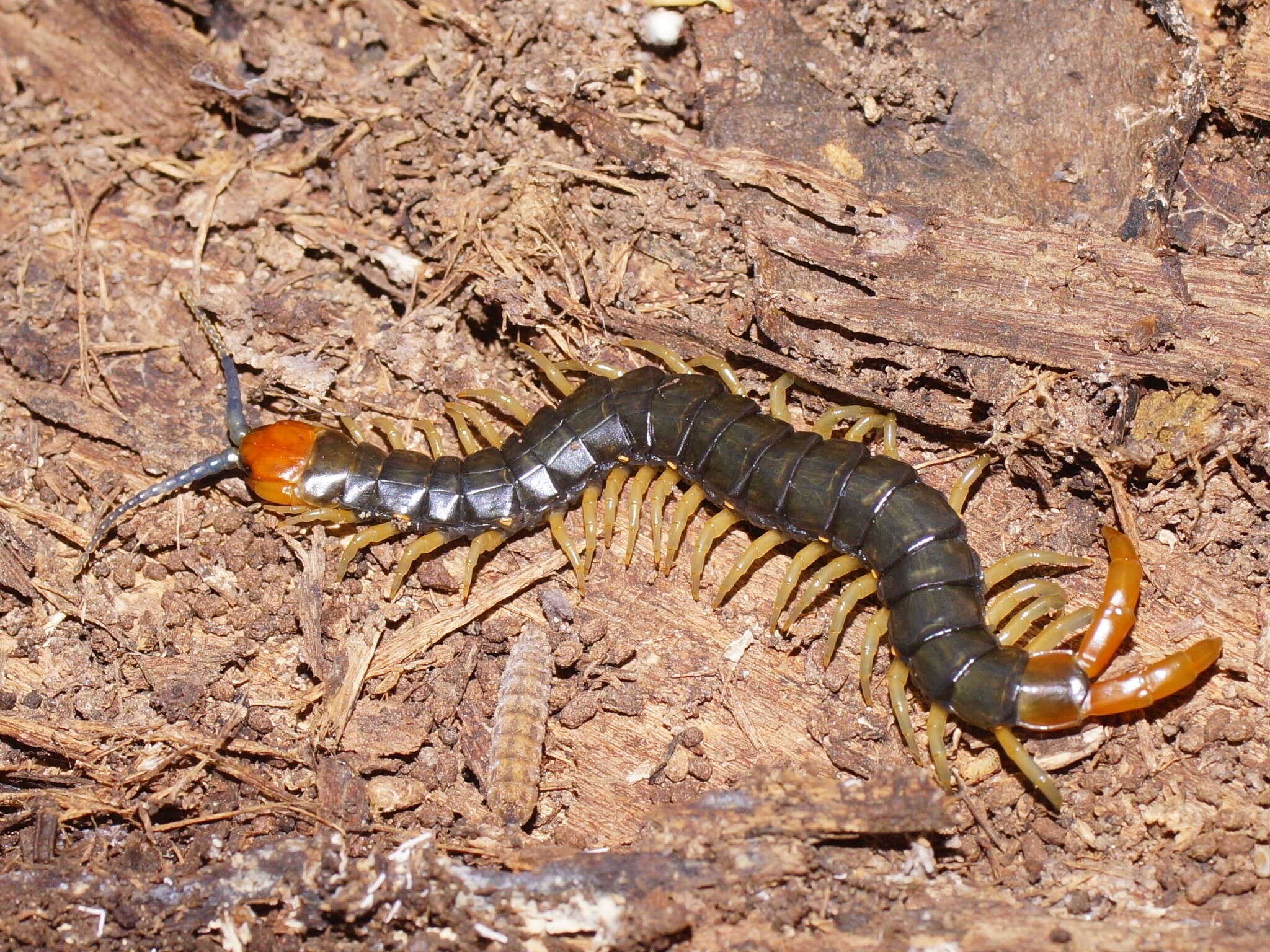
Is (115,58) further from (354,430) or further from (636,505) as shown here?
(636,505)

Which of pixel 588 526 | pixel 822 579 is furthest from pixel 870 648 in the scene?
pixel 588 526

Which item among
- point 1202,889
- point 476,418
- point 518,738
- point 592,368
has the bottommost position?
point 518,738

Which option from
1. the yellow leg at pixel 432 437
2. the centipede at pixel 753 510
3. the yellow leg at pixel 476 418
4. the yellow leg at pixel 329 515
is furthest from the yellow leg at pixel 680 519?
the yellow leg at pixel 329 515

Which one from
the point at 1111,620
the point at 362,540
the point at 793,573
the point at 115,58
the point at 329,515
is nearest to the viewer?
the point at 1111,620

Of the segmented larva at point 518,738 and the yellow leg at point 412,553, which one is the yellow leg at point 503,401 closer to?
the yellow leg at point 412,553

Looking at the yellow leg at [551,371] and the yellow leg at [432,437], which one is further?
the yellow leg at [432,437]

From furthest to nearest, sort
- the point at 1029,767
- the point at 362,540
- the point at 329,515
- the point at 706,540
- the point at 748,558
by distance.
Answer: the point at 329,515 → the point at 362,540 → the point at 706,540 → the point at 748,558 → the point at 1029,767

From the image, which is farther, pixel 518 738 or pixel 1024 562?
pixel 1024 562

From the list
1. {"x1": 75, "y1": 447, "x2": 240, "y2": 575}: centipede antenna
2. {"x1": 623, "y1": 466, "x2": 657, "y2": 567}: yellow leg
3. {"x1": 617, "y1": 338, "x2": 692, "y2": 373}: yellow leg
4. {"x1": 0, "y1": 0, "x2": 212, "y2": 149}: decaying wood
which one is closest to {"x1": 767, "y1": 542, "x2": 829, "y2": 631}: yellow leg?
{"x1": 623, "y1": 466, "x2": 657, "y2": 567}: yellow leg

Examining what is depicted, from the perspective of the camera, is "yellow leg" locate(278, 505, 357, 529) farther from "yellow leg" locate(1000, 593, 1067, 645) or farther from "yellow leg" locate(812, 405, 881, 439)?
"yellow leg" locate(1000, 593, 1067, 645)
